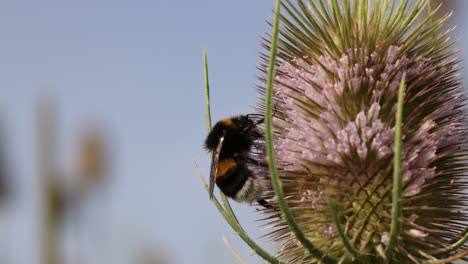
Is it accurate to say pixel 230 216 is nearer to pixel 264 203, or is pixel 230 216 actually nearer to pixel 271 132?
pixel 264 203

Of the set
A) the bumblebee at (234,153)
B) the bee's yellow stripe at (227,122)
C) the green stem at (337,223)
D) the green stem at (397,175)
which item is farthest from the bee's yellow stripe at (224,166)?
the green stem at (397,175)

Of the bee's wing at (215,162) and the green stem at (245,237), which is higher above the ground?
the bee's wing at (215,162)

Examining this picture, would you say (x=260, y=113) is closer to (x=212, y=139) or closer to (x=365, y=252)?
(x=212, y=139)

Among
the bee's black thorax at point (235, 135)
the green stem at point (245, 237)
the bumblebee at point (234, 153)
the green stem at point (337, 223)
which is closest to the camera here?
the green stem at point (337, 223)

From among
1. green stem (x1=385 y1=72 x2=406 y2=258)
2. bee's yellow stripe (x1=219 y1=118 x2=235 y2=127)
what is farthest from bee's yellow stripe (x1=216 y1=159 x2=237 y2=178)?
green stem (x1=385 y1=72 x2=406 y2=258)

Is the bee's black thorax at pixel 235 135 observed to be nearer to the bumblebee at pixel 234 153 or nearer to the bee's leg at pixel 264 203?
the bumblebee at pixel 234 153

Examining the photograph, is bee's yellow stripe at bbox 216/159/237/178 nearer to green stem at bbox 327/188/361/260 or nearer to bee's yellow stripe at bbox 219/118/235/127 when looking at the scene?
bee's yellow stripe at bbox 219/118/235/127

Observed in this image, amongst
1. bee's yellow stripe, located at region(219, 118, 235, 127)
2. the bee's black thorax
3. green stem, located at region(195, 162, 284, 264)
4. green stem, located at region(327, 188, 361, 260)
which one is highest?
bee's yellow stripe, located at region(219, 118, 235, 127)

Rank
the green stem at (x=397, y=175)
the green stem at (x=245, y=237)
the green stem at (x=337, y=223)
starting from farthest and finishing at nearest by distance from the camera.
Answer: the green stem at (x=245, y=237) < the green stem at (x=337, y=223) < the green stem at (x=397, y=175)
